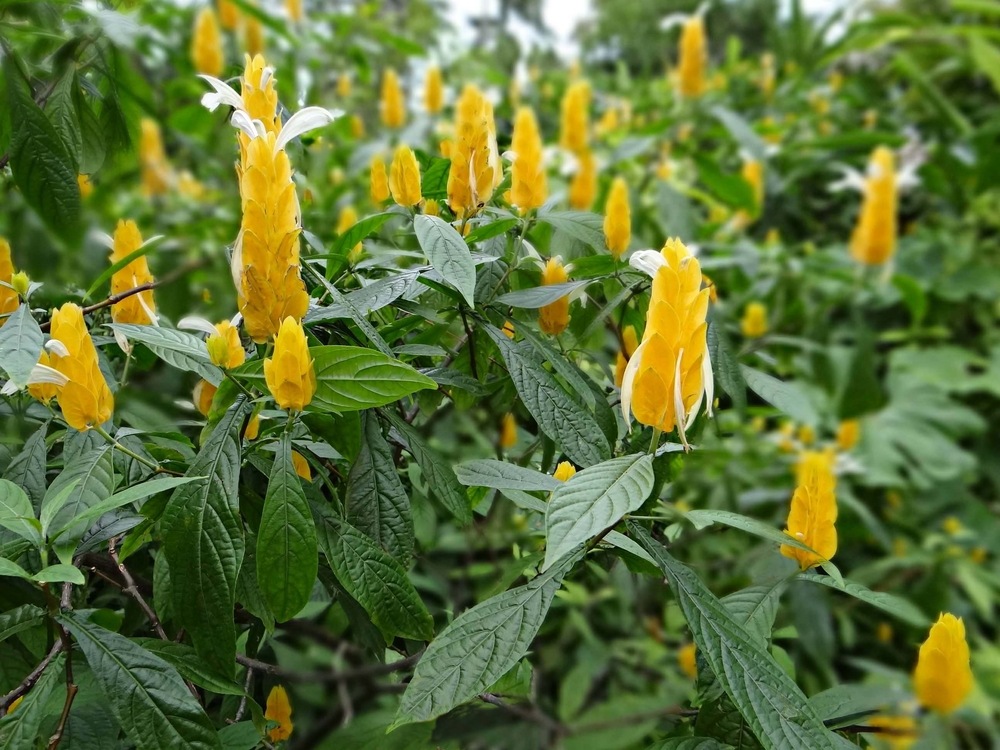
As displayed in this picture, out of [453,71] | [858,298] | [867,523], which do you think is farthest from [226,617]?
[453,71]

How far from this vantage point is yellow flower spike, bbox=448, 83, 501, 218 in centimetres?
65

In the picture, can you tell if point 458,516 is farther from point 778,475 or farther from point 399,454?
point 778,475

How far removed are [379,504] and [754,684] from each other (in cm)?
26

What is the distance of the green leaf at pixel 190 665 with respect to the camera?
0.50m

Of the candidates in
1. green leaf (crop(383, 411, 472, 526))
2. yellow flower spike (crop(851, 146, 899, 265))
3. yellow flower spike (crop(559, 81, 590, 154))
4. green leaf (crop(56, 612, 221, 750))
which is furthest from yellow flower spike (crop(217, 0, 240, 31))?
green leaf (crop(56, 612, 221, 750))

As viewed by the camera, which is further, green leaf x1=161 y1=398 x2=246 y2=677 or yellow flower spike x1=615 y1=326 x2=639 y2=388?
yellow flower spike x1=615 y1=326 x2=639 y2=388

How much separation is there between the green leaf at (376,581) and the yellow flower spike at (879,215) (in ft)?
7.38

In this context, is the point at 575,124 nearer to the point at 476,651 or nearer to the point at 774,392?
the point at 774,392

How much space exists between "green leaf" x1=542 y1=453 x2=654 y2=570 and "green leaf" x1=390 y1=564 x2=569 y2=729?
65 millimetres

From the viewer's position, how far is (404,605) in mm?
513

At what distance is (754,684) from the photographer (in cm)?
46

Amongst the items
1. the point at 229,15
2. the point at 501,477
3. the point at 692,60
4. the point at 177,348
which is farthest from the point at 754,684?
the point at 229,15

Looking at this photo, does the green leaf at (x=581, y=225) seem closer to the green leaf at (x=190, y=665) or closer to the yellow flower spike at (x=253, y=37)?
the green leaf at (x=190, y=665)

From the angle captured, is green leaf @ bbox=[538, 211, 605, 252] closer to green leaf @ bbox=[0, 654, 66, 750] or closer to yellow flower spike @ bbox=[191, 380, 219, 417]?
yellow flower spike @ bbox=[191, 380, 219, 417]
